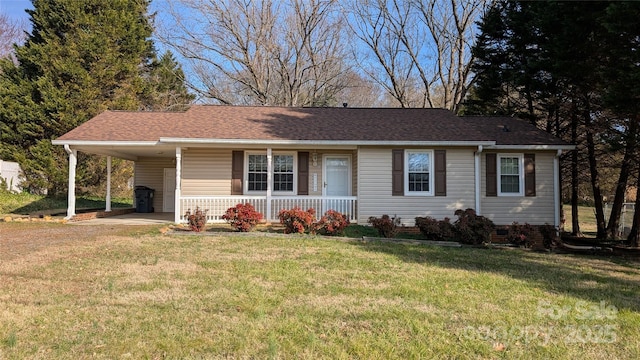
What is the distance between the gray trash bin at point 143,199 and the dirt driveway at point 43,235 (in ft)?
14.6

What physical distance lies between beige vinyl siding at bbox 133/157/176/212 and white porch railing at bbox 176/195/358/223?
4417mm

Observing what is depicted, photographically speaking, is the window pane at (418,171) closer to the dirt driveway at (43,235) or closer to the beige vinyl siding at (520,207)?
the beige vinyl siding at (520,207)

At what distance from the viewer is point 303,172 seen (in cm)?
1333


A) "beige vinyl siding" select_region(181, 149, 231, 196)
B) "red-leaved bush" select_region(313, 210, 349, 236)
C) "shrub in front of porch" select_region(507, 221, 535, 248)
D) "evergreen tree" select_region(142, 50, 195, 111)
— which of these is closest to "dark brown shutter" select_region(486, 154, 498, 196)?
A: "shrub in front of porch" select_region(507, 221, 535, 248)

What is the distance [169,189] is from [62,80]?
914 centimetres

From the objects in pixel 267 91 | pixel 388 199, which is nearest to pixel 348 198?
pixel 388 199

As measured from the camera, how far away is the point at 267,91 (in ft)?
84.1

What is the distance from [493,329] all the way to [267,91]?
23605mm

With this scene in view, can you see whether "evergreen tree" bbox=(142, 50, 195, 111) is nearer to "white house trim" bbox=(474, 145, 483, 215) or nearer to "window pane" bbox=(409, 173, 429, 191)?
"window pane" bbox=(409, 173, 429, 191)

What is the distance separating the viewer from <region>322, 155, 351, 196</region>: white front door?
1348 cm

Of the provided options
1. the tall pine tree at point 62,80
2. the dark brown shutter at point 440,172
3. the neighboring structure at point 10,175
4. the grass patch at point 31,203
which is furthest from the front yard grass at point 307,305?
the tall pine tree at point 62,80

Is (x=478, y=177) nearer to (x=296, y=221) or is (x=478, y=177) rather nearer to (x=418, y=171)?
(x=418, y=171)

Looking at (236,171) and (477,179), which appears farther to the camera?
(236,171)

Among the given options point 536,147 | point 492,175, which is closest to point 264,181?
point 492,175
